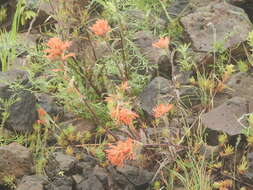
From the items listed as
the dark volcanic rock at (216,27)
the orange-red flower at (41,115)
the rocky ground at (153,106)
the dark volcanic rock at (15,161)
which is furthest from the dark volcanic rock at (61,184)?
the dark volcanic rock at (216,27)


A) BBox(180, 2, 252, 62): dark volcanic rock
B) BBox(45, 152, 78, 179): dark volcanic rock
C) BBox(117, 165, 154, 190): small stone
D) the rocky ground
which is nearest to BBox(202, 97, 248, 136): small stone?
the rocky ground

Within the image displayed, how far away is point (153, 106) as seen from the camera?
12.0 feet

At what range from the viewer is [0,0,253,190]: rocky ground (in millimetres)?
3176

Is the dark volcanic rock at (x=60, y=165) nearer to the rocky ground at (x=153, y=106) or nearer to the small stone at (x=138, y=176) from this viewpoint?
the rocky ground at (x=153, y=106)

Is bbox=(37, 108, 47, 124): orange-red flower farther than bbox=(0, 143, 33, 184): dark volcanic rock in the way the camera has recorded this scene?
Yes

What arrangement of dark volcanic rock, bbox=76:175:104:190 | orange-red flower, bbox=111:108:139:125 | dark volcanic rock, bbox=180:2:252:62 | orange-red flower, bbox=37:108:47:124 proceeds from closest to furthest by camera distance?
orange-red flower, bbox=111:108:139:125
dark volcanic rock, bbox=76:175:104:190
orange-red flower, bbox=37:108:47:124
dark volcanic rock, bbox=180:2:252:62

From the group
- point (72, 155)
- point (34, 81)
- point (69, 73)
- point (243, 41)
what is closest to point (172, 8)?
point (243, 41)

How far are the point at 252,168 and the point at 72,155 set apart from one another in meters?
1.20

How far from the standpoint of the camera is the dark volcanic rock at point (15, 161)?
3.25 meters

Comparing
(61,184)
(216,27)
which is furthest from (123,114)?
(216,27)

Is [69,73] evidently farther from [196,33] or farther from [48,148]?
[196,33]

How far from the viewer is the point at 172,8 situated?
4.62m

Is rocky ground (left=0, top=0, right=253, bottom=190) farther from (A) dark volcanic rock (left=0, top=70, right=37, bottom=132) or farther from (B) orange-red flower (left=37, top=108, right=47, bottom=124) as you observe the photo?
(B) orange-red flower (left=37, top=108, right=47, bottom=124)

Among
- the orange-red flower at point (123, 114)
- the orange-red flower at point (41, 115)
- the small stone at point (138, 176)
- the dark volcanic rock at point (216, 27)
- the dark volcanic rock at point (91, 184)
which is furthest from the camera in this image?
the dark volcanic rock at point (216, 27)
